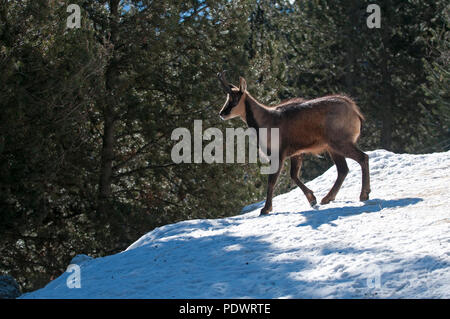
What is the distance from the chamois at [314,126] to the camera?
8.69 meters

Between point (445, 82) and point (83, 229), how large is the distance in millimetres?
12218

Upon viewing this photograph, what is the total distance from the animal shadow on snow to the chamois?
1.67 feet

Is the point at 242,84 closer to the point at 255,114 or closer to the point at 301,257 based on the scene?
the point at 255,114

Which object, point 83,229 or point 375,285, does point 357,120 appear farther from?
point 83,229

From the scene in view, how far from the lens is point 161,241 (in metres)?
7.84

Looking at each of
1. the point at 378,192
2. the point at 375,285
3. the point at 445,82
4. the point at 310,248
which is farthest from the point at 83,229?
the point at 445,82

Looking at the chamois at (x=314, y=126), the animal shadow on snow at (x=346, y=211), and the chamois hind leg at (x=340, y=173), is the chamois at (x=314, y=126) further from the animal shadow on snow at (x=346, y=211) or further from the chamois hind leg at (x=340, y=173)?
the animal shadow on snow at (x=346, y=211)

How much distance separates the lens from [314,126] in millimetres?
8789

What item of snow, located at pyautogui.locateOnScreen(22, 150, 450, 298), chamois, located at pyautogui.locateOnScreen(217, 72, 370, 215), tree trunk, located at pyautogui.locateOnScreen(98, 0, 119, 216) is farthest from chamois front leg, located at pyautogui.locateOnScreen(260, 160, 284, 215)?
tree trunk, located at pyautogui.locateOnScreen(98, 0, 119, 216)

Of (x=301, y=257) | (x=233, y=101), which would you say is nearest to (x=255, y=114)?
(x=233, y=101)

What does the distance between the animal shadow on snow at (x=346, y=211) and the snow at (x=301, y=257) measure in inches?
0.6

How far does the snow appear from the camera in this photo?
17.4 ft
